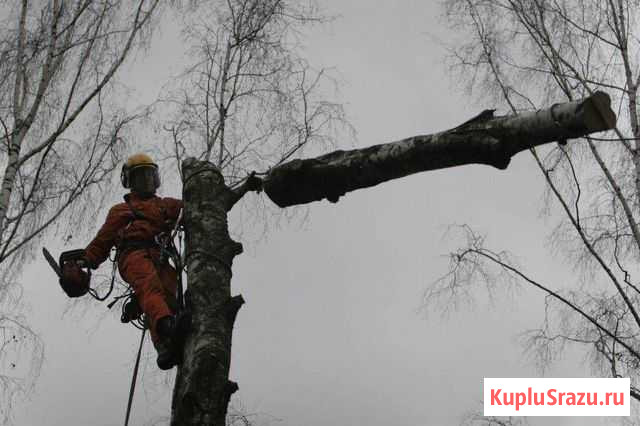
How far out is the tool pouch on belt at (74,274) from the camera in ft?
11.0

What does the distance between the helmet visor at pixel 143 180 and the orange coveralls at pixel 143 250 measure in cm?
12

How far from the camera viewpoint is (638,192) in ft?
20.6

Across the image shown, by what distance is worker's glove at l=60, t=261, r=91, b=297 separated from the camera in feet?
11.0

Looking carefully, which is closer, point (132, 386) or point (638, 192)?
point (132, 386)

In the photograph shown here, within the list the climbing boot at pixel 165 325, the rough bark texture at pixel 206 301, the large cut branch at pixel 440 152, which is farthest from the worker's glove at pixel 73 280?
the large cut branch at pixel 440 152

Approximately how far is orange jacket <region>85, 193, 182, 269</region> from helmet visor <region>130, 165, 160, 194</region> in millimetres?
264

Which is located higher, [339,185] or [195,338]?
[339,185]

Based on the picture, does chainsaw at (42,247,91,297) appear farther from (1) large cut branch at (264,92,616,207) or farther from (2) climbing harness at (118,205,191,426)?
(1) large cut branch at (264,92,616,207)

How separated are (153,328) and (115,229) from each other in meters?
0.77

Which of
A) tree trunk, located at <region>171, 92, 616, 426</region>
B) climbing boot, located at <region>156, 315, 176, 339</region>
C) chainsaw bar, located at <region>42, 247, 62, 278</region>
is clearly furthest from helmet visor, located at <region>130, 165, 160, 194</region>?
climbing boot, located at <region>156, 315, 176, 339</region>

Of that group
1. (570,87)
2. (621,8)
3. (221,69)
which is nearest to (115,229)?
(221,69)

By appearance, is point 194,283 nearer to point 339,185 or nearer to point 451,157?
point 339,185

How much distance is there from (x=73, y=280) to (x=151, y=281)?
0.37m

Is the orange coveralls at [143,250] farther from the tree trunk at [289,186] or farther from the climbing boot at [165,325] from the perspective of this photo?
the tree trunk at [289,186]
